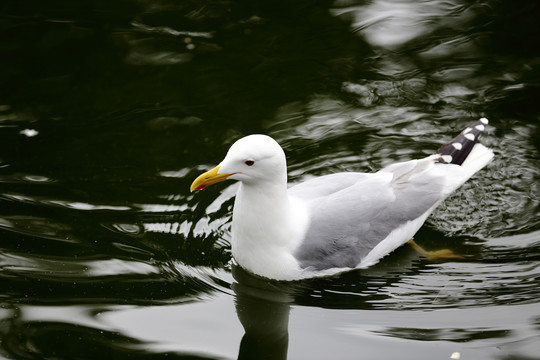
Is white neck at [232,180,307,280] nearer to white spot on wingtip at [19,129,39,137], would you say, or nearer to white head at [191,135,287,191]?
white head at [191,135,287,191]

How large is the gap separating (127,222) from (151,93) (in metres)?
1.92

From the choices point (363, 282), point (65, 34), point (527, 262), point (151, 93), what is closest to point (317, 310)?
point (363, 282)

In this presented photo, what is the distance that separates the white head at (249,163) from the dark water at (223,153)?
79 centimetres

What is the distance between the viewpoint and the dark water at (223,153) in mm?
4992

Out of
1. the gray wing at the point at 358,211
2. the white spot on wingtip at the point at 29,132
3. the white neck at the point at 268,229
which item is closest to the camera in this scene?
the white neck at the point at 268,229

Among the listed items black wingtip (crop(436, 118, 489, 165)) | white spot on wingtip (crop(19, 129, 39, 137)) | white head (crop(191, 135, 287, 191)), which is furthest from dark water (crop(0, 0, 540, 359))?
white head (crop(191, 135, 287, 191))

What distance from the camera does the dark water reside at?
4992 mm

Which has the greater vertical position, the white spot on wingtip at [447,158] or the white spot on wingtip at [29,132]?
the white spot on wingtip at [29,132]

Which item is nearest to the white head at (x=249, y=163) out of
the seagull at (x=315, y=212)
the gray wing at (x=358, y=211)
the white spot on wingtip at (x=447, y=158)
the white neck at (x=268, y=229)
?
the seagull at (x=315, y=212)

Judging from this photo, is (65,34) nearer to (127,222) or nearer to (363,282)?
(127,222)

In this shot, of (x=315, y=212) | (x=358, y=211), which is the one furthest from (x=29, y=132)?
(x=358, y=211)

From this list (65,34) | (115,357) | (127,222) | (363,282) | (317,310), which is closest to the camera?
(115,357)

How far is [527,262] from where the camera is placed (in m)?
5.58

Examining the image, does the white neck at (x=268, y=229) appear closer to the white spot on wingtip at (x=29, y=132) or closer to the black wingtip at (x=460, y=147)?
the black wingtip at (x=460, y=147)
